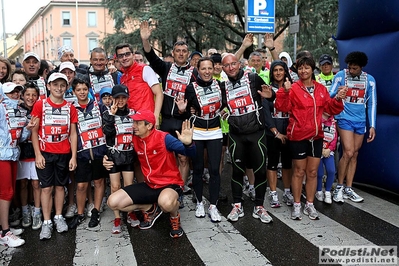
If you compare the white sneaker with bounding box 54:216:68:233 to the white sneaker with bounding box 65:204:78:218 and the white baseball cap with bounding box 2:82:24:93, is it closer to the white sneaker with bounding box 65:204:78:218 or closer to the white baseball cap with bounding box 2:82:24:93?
the white sneaker with bounding box 65:204:78:218

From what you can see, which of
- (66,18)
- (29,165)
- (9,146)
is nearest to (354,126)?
(29,165)

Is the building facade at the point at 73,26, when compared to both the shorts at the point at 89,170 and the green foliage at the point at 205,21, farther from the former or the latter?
the shorts at the point at 89,170

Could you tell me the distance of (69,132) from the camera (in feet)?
14.9

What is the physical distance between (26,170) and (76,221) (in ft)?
2.98

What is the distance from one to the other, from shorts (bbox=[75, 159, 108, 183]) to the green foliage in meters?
11.5

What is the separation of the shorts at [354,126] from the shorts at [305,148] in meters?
0.90

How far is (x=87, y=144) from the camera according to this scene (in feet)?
15.3

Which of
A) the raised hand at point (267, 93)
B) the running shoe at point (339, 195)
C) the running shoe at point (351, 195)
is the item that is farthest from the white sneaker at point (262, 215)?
the running shoe at point (351, 195)

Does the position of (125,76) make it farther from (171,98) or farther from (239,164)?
(239,164)

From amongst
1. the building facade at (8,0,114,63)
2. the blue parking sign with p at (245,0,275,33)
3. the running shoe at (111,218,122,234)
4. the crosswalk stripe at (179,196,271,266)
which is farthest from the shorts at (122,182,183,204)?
the building facade at (8,0,114,63)

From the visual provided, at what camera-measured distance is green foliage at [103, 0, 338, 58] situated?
609 inches

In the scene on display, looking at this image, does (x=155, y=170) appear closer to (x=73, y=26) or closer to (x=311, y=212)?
(x=311, y=212)

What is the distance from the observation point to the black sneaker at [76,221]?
4.67 metres

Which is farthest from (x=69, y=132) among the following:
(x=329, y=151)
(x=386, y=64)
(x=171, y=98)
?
(x=386, y=64)
